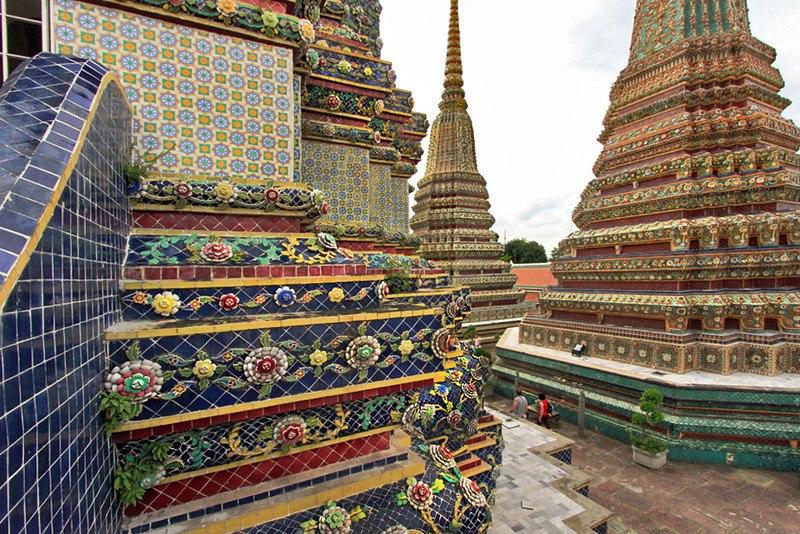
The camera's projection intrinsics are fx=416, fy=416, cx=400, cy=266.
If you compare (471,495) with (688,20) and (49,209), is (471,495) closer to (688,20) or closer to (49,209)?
(49,209)

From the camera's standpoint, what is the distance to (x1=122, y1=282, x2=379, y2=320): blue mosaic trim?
3.00m

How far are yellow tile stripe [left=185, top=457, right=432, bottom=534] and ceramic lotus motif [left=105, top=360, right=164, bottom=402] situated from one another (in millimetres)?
1037

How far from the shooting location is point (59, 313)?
1939 millimetres

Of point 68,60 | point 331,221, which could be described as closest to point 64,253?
point 68,60

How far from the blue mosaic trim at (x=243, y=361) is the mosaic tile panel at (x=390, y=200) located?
5.55 meters

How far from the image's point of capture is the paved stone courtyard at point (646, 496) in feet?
22.7

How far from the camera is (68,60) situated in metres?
2.74

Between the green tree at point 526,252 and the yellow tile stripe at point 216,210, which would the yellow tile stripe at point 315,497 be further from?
the green tree at point 526,252

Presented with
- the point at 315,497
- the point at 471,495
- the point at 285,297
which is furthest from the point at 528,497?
the point at 285,297

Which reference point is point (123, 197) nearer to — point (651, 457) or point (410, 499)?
point (410, 499)

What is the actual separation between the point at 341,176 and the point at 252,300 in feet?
11.9

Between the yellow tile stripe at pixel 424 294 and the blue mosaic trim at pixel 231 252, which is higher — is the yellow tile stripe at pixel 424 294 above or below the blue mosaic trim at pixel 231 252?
below

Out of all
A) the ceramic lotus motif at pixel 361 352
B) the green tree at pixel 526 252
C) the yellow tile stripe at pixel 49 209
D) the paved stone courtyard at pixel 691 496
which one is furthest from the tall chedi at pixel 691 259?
the green tree at pixel 526 252

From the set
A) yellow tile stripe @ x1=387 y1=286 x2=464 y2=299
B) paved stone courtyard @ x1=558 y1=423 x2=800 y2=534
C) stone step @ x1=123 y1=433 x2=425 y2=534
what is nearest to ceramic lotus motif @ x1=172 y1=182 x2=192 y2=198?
stone step @ x1=123 y1=433 x2=425 y2=534
